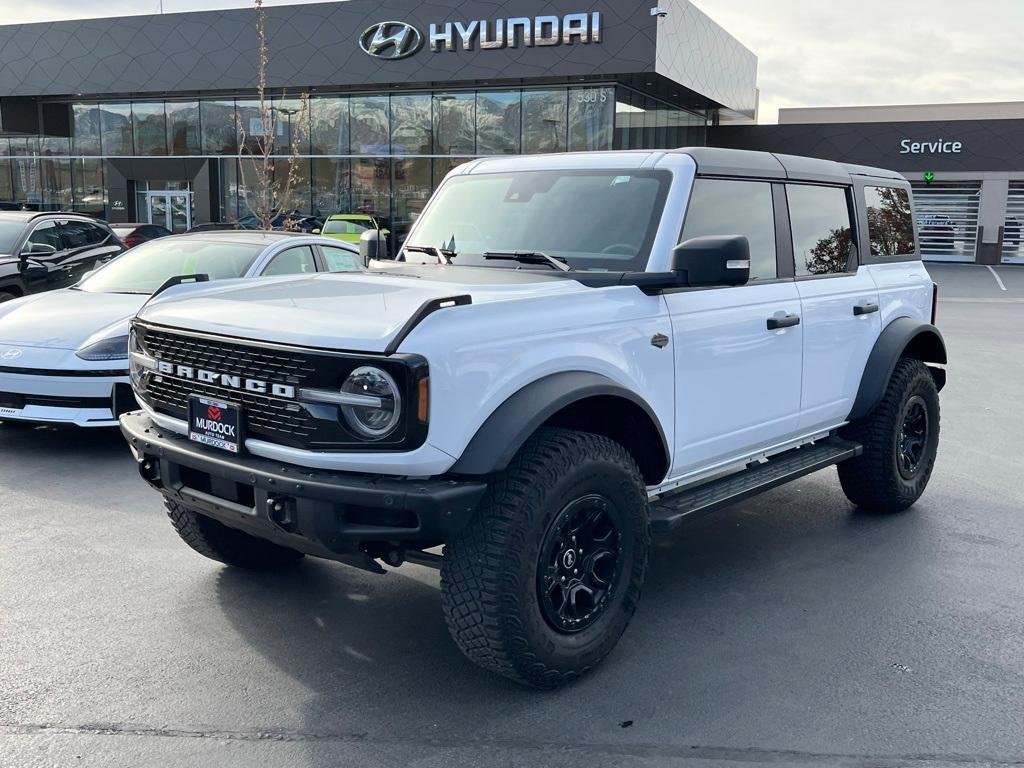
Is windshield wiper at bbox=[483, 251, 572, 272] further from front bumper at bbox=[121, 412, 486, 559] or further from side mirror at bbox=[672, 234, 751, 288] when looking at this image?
front bumper at bbox=[121, 412, 486, 559]

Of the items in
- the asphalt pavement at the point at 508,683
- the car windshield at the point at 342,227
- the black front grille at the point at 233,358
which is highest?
the car windshield at the point at 342,227

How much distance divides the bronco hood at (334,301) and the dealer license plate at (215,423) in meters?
0.27

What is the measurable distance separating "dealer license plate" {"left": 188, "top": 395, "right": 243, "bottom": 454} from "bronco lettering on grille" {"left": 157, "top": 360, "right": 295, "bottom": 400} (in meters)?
0.07

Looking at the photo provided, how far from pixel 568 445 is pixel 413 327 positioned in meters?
0.76

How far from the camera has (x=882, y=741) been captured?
10.9ft

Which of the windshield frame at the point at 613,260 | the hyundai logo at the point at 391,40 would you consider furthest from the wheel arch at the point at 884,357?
the hyundai logo at the point at 391,40

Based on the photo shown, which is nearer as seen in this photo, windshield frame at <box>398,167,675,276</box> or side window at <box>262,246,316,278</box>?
windshield frame at <box>398,167,675,276</box>

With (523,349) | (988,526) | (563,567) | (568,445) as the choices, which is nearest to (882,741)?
(563,567)

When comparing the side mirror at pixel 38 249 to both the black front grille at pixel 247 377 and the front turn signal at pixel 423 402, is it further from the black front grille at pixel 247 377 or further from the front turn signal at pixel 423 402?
the front turn signal at pixel 423 402

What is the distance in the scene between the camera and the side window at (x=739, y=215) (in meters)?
4.53

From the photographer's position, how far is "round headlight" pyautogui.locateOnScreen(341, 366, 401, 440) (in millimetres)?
3213

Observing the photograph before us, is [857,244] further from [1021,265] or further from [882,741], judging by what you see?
[1021,265]

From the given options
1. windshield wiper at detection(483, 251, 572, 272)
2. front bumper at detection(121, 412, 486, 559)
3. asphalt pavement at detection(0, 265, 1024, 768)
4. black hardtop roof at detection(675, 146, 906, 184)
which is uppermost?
black hardtop roof at detection(675, 146, 906, 184)

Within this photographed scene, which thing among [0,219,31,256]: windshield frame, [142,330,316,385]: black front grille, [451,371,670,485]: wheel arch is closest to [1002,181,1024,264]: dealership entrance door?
[0,219,31,256]: windshield frame
